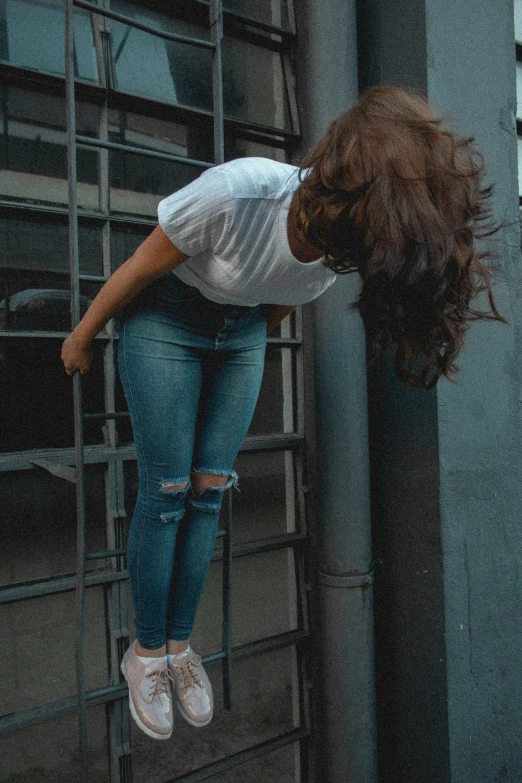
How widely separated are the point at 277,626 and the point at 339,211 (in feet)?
6.62

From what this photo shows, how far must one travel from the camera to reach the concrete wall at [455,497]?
2373 mm

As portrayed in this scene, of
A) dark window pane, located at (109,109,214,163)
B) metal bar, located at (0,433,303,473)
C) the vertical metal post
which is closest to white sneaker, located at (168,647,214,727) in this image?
the vertical metal post

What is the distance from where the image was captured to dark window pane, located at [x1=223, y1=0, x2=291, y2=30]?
2516 mm

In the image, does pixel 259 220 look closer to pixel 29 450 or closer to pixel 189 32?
pixel 29 450

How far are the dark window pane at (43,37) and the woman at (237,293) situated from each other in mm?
1136

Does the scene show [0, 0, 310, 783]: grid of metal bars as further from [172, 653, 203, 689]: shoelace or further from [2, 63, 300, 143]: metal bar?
[172, 653, 203, 689]: shoelace

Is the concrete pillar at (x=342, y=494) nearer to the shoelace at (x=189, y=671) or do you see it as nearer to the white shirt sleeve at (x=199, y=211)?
the shoelace at (x=189, y=671)

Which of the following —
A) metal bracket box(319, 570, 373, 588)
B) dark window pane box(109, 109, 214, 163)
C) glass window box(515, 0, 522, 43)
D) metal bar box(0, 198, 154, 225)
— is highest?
glass window box(515, 0, 522, 43)

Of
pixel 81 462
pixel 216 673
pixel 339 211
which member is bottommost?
pixel 216 673

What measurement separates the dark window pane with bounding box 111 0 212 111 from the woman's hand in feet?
3.94

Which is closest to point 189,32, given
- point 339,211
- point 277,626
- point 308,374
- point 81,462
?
point 308,374

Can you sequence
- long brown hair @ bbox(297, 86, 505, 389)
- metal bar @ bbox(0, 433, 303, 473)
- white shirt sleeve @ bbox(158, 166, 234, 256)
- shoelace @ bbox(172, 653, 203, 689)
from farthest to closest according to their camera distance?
metal bar @ bbox(0, 433, 303, 473), shoelace @ bbox(172, 653, 203, 689), white shirt sleeve @ bbox(158, 166, 234, 256), long brown hair @ bbox(297, 86, 505, 389)

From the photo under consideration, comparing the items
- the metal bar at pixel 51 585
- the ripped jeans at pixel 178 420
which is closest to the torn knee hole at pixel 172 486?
the ripped jeans at pixel 178 420

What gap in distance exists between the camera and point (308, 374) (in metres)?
2.62
